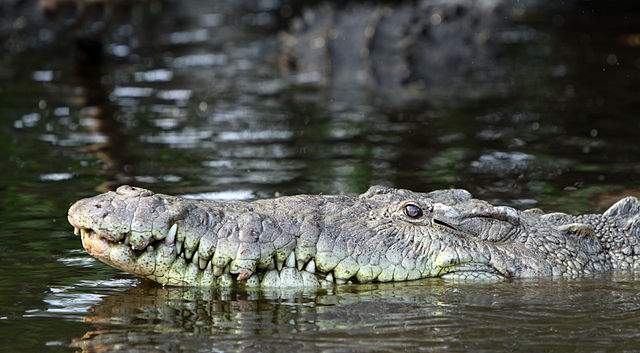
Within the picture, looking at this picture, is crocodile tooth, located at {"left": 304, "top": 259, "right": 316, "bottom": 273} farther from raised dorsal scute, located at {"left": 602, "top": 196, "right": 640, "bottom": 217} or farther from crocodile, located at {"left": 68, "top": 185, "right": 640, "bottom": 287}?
raised dorsal scute, located at {"left": 602, "top": 196, "right": 640, "bottom": 217}

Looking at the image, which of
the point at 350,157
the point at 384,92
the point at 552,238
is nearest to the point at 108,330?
the point at 552,238

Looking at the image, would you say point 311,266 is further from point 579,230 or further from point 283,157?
point 283,157

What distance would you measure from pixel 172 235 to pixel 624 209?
9.05 feet

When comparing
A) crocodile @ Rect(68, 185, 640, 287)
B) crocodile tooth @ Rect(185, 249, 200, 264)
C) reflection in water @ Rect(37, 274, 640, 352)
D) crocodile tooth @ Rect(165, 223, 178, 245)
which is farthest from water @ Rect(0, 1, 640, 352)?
crocodile tooth @ Rect(165, 223, 178, 245)

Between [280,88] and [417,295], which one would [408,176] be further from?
[280,88]

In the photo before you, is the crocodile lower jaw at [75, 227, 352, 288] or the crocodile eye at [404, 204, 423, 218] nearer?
the crocodile lower jaw at [75, 227, 352, 288]

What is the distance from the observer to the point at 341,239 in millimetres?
4977

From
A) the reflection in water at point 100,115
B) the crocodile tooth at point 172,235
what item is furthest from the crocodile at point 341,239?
the reflection in water at point 100,115

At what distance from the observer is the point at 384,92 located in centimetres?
1287

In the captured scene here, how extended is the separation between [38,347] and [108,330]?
0.33m

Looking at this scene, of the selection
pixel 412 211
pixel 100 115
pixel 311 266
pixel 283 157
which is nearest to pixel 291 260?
pixel 311 266

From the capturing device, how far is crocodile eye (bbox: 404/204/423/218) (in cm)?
520

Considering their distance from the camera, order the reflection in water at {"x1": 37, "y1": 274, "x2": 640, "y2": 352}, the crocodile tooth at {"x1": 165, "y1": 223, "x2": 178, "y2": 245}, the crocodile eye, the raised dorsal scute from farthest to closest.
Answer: the raised dorsal scute → the crocodile eye → the crocodile tooth at {"x1": 165, "y1": 223, "x2": 178, "y2": 245} → the reflection in water at {"x1": 37, "y1": 274, "x2": 640, "y2": 352}

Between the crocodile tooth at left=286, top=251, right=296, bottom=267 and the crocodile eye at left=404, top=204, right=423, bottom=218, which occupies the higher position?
the crocodile eye at left=404, top=204, right=423, bottom=218
